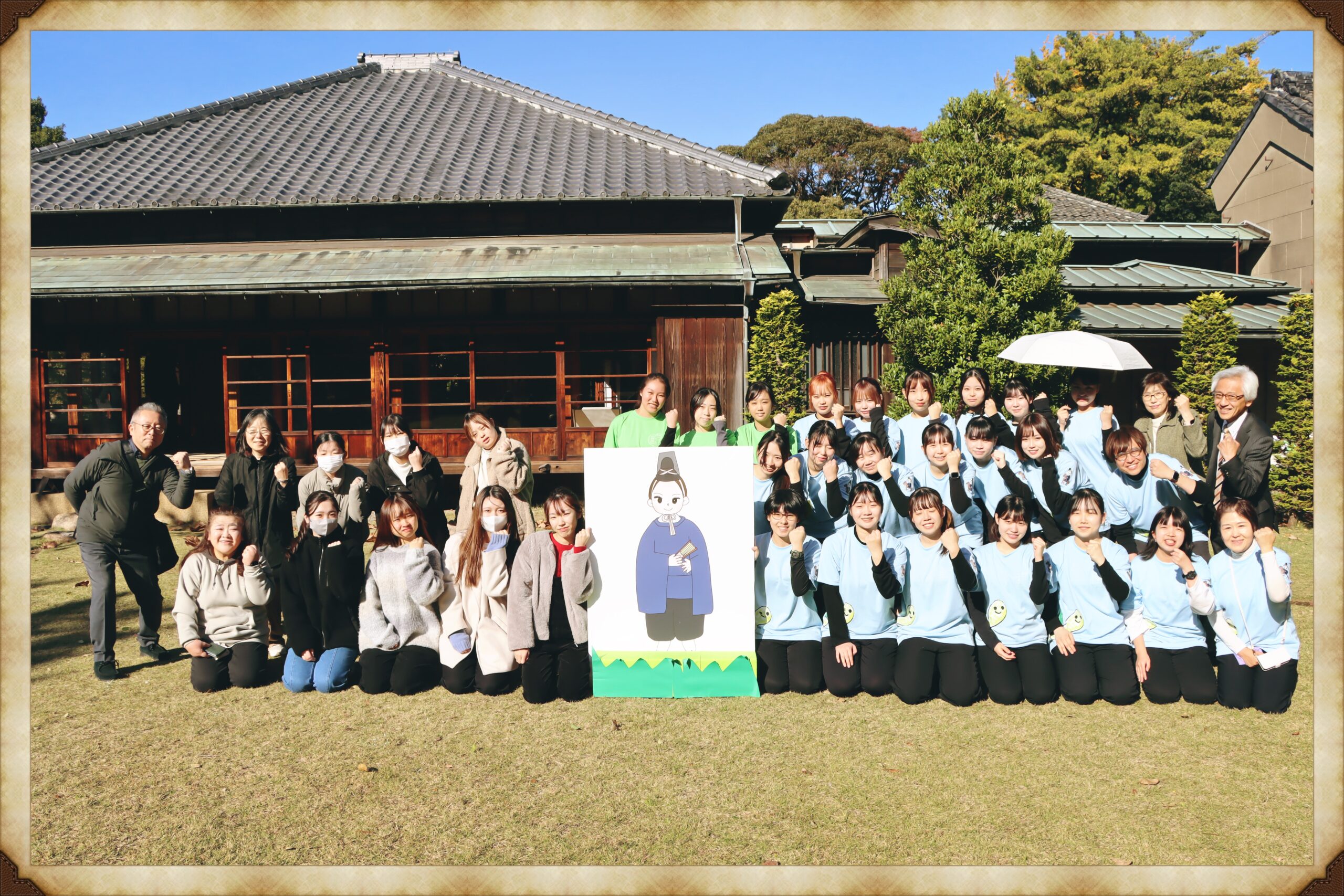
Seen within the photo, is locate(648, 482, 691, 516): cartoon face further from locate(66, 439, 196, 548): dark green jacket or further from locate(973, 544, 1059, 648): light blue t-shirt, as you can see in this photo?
locate(66, 439, 196, 548): dark green jacket

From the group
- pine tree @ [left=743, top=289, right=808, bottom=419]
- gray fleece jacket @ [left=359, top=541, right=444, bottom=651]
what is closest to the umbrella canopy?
pine tree @ [left=743, top=289, right=808, bottom=419]

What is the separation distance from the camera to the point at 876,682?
502cm

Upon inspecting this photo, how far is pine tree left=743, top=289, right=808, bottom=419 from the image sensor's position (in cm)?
1148

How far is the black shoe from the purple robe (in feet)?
11.6

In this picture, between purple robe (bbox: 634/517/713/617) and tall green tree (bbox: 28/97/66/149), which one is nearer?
purple robe (bbox: 634/517/713/617)

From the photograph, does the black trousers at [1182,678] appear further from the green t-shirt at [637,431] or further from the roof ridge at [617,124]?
the roof ridge at [617,124]

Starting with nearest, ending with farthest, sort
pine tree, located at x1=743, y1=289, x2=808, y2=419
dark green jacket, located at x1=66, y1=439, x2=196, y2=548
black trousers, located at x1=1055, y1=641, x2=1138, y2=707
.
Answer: black trousers, located at x1=1055, y1=641, x2=1138, y2=707, dark green jacket, located at x1=66, y1=439, x2=196, y2=548, pine tree, located at x1=743, y1=289, x2=808, y2=419

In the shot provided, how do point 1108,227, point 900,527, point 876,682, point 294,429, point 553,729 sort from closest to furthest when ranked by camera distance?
1. point 553,729
2. point 876,682
3. point 900,527
4. point 294,429
5. point 1108,227

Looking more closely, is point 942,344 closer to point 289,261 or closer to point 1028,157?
point 1028,157

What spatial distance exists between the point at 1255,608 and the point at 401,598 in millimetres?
4987

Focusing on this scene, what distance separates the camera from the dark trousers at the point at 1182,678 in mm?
4824

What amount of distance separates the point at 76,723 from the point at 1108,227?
1679 centimetres

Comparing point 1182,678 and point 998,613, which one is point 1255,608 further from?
point 998,613

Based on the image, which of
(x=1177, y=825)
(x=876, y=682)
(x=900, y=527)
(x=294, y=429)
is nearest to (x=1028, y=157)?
(x=900, y=527)
